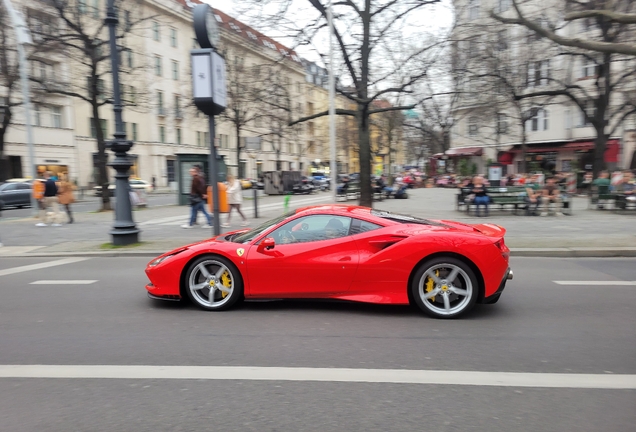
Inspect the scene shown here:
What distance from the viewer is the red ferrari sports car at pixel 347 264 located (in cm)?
512

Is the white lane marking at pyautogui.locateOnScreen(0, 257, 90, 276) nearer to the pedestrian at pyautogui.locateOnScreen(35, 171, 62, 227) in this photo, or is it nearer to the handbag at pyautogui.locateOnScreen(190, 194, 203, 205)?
the handbag at pyautogui.locateOnScreen(190, 194, 203, 205)

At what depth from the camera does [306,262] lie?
5266 millimetres

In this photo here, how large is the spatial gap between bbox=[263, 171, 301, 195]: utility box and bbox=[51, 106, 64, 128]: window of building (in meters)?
21.2

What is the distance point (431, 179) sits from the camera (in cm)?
4238

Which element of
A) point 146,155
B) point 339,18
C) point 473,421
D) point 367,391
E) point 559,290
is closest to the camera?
point 473,421

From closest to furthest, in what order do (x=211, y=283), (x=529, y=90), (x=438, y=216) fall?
(x=211, y=283) < (x=438, y=216) < (x=529, y=90)

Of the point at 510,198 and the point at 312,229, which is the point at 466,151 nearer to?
the point at 510,198

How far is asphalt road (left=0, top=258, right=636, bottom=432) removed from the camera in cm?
304

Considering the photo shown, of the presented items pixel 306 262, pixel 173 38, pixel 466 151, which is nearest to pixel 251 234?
pixel 306 262

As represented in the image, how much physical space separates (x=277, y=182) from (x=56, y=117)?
22525 mm

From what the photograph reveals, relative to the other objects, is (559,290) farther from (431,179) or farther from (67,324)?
(431,179)

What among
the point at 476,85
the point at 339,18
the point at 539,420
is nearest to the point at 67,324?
the point at 539,420

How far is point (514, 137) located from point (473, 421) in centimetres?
4392

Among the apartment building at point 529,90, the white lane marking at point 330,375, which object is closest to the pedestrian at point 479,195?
the apartment building at point 529,90
